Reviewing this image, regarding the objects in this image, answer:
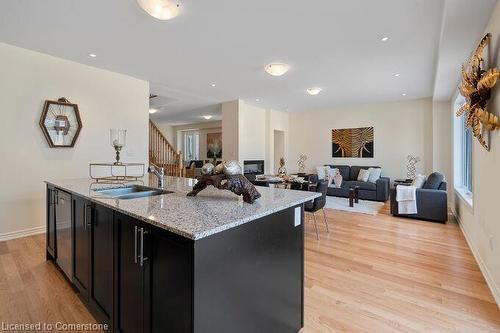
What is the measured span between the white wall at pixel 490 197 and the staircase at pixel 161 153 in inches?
246

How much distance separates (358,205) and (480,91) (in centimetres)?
382

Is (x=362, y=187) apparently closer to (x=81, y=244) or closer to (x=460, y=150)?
(x=460, y=150)

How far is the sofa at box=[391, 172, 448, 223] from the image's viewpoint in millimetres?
4383

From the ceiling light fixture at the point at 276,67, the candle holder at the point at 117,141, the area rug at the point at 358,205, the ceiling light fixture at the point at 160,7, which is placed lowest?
the area rug at the point at 358,205

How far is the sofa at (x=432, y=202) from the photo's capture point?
438cm

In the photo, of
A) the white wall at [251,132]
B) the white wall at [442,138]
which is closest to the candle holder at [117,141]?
the white wall at [251,132]

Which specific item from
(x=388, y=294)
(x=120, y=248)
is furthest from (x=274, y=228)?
(x=388, y=294)

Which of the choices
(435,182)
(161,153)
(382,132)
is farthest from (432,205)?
(161,153)

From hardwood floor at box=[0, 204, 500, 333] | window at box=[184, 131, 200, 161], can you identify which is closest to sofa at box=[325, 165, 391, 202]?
hardwood floor at box=[0, 204, 500, 333]

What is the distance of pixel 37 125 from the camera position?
147 inches

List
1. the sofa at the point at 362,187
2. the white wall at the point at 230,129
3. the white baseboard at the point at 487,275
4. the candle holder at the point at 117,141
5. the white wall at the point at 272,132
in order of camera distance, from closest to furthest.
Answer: the white baseboard at the point at 487,275 < the candle holder at the point at 117,141 < the sofa at the point at 362,187 < the white wall at the point at 230,129 < the white wall at the point at 272,132

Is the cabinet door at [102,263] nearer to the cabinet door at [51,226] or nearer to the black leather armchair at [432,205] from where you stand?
the cabinet door at [51,226]

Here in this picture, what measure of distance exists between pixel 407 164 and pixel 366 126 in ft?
4.88

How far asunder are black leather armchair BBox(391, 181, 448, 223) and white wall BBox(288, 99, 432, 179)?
2.36 meters
